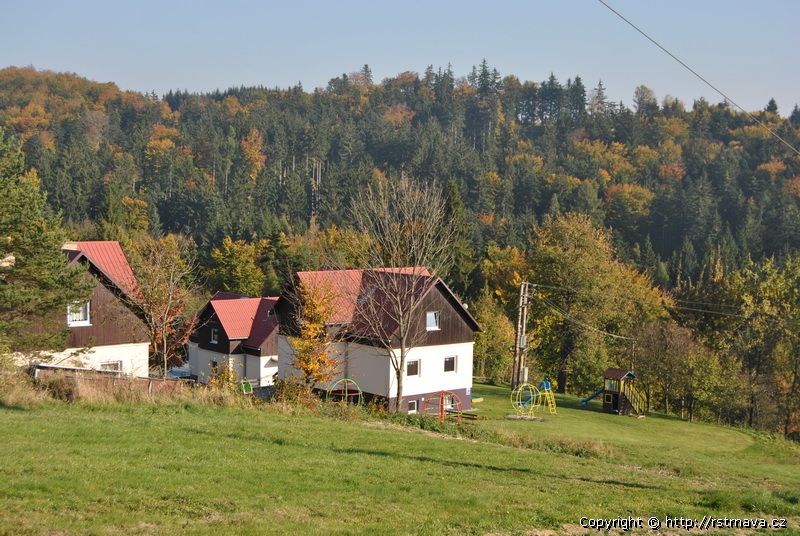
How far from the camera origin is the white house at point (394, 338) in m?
37.1

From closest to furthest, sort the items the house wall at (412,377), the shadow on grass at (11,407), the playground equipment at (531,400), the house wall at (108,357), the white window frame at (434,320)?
the shadow on grass at (11,407), the house wall at (108,357), the house wall at (412,377), the playground equipment at (531,400), the white window frame at (434,320)

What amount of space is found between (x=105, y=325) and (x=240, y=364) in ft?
52.2

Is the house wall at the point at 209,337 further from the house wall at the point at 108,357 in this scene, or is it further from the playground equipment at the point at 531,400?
the playground equipment at the point at 531,400

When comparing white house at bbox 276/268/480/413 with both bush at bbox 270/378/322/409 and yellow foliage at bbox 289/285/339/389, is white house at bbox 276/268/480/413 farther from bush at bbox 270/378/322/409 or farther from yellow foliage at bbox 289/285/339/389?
bush at bbox 270/378/322/409

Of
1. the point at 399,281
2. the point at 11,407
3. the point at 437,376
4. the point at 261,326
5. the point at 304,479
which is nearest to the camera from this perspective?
the point at 304,479

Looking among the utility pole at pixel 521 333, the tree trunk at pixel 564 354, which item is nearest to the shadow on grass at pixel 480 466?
the utility pole at pixel 521 333

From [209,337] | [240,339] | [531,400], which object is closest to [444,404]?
[531,400]

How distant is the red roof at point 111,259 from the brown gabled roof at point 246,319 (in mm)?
13784

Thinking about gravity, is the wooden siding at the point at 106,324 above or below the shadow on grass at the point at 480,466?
above

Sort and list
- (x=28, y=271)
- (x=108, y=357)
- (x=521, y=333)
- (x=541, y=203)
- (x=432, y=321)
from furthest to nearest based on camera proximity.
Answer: (x=541, y=203), (x=521, y=333), (x=432, y=321), (x=108, y=357), (x=28, y=271)

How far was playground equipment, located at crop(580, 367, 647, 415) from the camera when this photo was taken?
44406 mm

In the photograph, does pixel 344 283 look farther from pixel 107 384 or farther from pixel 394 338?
pixel 107 384

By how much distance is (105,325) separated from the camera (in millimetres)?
32781

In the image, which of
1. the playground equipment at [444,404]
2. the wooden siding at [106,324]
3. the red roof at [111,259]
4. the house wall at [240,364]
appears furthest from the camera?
the house wall at [240,364]
